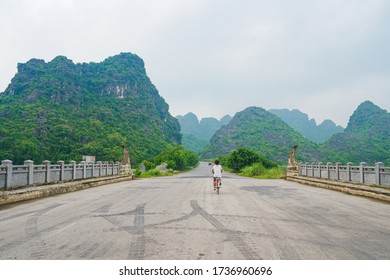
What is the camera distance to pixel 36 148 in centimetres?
5647

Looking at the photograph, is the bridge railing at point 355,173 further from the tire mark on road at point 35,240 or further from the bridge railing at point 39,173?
the bridge railing at point 39,173

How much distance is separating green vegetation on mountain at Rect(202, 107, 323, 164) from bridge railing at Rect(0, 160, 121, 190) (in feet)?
242

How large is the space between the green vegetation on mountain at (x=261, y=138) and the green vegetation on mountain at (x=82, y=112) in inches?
1049

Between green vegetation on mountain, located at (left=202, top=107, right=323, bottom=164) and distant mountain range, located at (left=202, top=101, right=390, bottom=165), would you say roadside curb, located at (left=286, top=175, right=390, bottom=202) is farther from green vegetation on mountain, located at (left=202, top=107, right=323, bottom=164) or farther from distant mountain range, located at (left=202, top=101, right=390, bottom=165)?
green vegetation on mountain, located at (left=202, top=107, right=323, bottom=164)

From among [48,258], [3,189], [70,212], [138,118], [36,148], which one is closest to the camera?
[48,258]

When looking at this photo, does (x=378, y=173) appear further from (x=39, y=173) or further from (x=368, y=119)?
(x=368, y=119)

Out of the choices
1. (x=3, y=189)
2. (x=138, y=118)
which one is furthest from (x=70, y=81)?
(x=3, y=189)

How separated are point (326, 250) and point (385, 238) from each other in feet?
5.83

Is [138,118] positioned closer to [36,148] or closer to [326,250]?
[36,148]

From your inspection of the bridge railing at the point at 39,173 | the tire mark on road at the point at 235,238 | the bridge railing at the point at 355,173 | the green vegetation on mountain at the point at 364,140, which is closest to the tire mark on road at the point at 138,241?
the tire mark on road at the point at 235,238

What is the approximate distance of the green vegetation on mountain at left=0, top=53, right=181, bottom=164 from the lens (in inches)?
2512

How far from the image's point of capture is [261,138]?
116125 mm

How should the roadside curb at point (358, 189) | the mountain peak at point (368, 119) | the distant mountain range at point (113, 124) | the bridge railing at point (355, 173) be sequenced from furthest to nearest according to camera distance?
the mountain peak at point (368, 119) → the distant mountain range at point (113, 124) → the bridge railing at point (355, 173) → the roadside curb at point (358, 189)

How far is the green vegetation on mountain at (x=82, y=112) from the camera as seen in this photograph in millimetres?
63812
